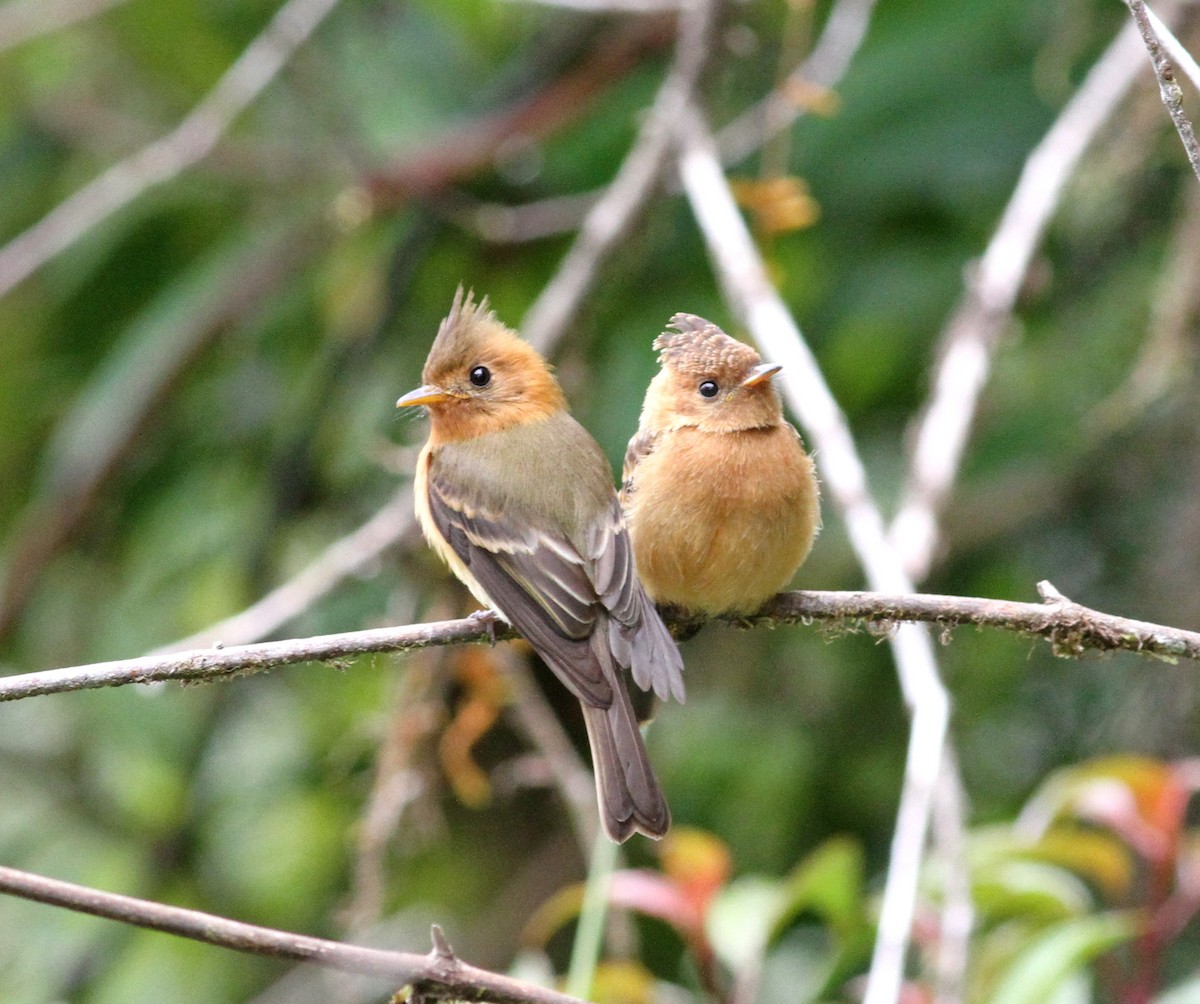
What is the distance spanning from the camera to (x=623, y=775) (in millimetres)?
2975

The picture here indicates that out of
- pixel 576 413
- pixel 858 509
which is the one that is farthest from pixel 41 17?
pixel 858 509

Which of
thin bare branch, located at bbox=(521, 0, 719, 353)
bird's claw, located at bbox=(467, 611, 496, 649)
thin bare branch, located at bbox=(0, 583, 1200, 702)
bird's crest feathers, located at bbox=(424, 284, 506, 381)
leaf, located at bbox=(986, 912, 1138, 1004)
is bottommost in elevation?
leaf, located at bbox=(986, 912, 1138, 1004)

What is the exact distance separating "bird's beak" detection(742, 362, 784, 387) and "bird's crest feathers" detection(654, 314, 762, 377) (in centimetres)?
4

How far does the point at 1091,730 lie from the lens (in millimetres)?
5418

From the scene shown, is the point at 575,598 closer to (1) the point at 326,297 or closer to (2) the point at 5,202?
(1) the point at 326,297

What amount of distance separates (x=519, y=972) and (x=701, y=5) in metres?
2.69

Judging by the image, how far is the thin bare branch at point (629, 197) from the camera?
4230 mm

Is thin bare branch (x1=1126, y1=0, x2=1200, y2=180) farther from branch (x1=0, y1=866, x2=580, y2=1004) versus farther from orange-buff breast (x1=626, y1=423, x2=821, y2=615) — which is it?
orange-buff breast (x1=626, y1=423, x2=821, y2=615)

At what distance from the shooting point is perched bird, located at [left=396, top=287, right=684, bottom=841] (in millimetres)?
3061

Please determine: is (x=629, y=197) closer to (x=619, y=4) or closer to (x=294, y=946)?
(x=619, y=4)

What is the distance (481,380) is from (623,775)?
1.24m

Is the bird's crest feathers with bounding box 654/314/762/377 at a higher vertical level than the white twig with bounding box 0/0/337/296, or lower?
lower

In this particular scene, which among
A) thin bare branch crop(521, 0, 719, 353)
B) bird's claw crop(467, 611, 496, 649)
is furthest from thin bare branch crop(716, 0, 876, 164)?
bird's claw crop(467, 611, 496, 649)

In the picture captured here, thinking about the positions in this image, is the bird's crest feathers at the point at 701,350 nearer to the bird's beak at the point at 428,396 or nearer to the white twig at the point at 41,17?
the bird's beak at the point at 428,396
